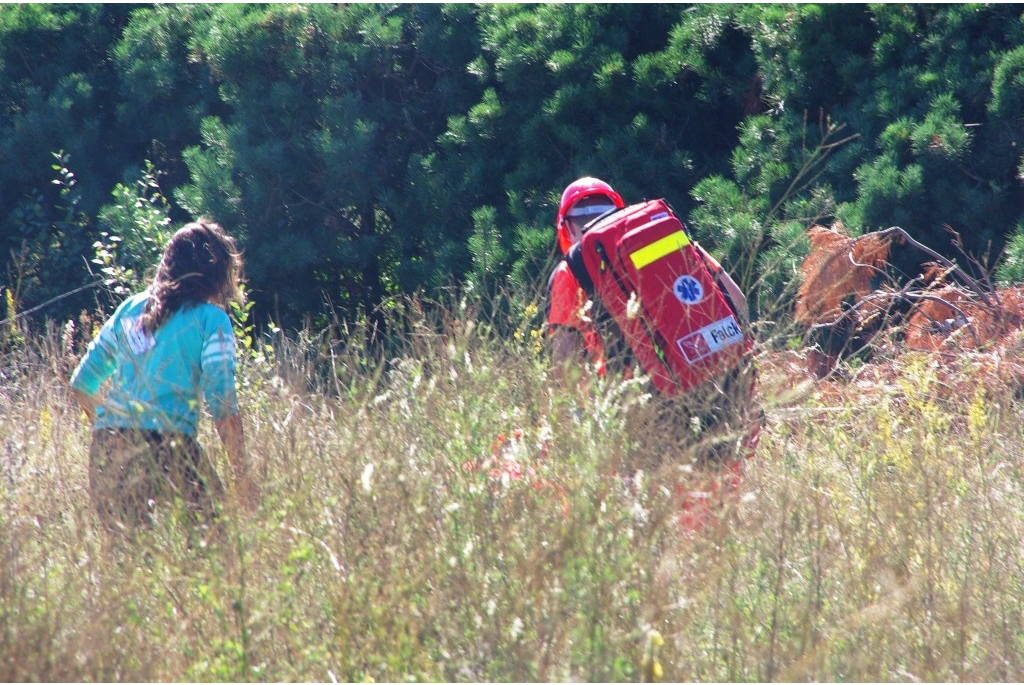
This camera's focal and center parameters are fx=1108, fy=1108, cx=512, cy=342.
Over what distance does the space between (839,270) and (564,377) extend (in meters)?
2.82

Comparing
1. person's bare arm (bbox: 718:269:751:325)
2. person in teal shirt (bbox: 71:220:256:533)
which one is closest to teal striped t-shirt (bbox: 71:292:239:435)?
person in teal shirt (bbox: 71:220:256:533)

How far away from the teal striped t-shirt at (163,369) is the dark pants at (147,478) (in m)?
0.06

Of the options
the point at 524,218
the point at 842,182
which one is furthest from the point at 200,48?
the point at 842,182

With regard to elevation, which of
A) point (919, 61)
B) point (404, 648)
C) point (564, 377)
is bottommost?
point (919, 61)

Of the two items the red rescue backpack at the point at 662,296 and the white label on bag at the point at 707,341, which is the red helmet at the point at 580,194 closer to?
the red rescue backpack at the point at 662,296

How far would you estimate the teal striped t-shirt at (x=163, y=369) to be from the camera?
3447 mm

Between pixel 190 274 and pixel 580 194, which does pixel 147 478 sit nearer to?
pixel 190 274

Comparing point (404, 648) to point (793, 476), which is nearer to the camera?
point (404, 648)

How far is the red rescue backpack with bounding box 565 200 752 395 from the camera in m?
3.71

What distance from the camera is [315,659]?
276 cm

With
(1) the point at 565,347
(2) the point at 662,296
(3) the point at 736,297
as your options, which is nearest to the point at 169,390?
(1) the point at 565,347

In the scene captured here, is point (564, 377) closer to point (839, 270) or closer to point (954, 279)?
point (839, 270)

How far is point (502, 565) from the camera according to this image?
2990 mm

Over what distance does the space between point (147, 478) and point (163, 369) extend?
0.39 metres
